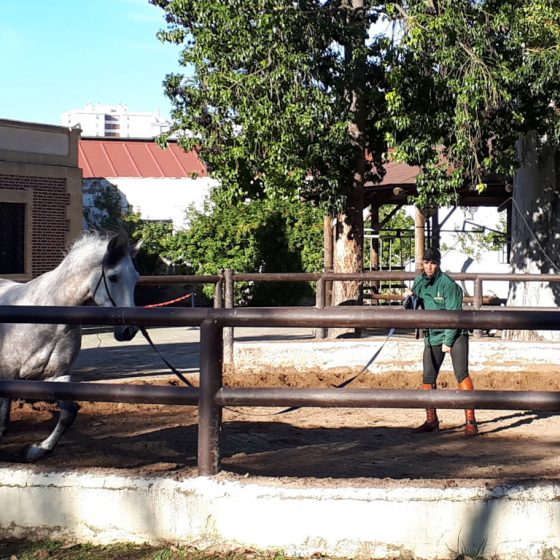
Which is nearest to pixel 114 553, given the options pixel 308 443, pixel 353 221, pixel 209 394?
pixel 209 394

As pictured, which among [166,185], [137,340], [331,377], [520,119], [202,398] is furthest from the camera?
[166,185]

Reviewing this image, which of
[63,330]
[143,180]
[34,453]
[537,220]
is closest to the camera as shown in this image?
[34,453]

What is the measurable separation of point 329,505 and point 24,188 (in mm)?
18317

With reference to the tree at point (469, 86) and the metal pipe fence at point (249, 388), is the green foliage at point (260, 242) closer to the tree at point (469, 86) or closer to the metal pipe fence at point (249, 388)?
the tree at point (469, 86)

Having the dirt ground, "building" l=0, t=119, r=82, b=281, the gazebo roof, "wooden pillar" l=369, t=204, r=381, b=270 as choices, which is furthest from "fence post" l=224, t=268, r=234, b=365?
"wooden pillar" l=369, t=204, r=381, b=270

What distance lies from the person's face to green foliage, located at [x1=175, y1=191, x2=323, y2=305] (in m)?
16.8

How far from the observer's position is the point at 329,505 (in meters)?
4.23

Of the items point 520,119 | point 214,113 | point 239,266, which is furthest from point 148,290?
point 520,119

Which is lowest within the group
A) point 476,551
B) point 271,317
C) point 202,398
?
point 476,551

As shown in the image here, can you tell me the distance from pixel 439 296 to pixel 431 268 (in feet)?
0.90

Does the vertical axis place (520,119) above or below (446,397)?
above

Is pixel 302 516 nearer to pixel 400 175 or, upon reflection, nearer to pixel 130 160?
pixel 400 175

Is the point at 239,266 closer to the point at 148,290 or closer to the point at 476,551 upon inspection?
the point at 148,290

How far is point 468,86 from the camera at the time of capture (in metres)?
13.0
